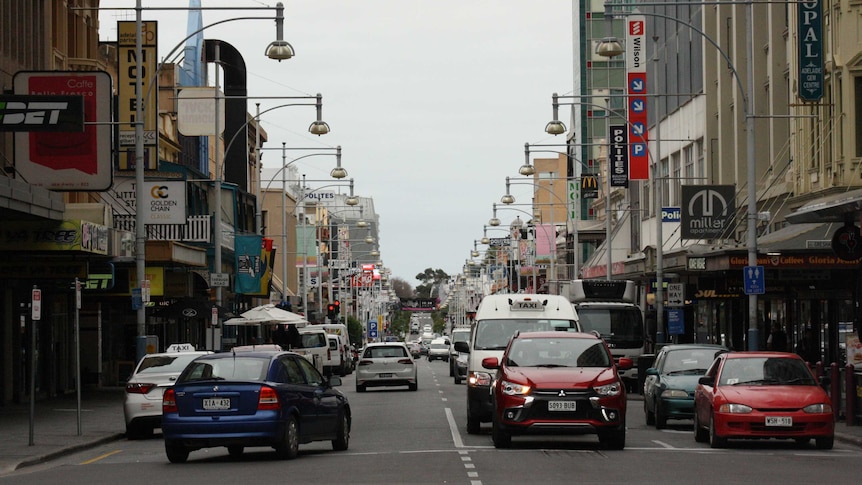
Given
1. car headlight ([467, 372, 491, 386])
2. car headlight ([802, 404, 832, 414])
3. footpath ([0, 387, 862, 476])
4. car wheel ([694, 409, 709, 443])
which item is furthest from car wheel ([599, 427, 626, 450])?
footpath ([0, 387, 862, 476])

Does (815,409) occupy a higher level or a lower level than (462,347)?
lower

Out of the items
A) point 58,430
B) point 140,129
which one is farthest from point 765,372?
point 140,129

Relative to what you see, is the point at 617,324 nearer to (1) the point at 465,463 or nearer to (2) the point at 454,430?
(2) the point at 454,430

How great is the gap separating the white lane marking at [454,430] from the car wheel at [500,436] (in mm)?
756

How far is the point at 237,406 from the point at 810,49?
2170 centimetres

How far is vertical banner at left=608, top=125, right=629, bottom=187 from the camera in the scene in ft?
197

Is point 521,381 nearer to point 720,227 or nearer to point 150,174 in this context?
point 720,227

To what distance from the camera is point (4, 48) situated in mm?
36562

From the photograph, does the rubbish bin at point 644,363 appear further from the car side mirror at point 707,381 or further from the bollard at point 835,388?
the car side mirror at point 707,381

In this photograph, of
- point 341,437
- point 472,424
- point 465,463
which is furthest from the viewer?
point 472,424

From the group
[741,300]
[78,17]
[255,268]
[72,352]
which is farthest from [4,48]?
[741,300]

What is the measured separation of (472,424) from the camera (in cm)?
2359

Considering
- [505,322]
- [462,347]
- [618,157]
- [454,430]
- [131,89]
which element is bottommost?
[454,430]

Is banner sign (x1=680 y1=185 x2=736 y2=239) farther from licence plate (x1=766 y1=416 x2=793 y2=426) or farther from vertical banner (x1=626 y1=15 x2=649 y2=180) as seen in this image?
licence plate (x1=766 y1=416 x2=793 y2=426)
